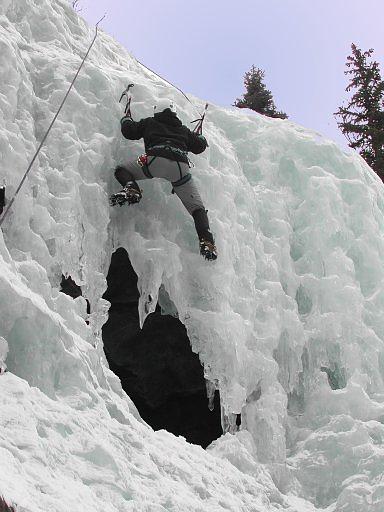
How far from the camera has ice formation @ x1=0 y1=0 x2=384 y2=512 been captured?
449 cm

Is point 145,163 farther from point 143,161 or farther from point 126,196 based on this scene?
point 126,196

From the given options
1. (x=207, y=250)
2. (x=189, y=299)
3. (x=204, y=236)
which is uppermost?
(x=204, y=236)

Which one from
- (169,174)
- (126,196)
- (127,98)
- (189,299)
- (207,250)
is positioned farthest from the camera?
(127,98)

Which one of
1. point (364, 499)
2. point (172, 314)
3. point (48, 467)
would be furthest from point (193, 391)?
point (48, 467)

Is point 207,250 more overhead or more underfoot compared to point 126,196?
more underfoot

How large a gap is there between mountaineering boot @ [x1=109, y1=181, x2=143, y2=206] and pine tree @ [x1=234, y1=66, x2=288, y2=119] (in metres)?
16.3

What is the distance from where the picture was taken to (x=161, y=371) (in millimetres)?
8797

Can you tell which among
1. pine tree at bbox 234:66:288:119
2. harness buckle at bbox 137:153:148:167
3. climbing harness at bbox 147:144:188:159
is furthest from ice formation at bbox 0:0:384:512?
pine tree at bbox 234:66:288:119

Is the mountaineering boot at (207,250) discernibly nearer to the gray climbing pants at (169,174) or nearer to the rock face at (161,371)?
the gray climbing pants at (169,174)

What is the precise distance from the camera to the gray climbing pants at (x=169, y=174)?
7.21 meters

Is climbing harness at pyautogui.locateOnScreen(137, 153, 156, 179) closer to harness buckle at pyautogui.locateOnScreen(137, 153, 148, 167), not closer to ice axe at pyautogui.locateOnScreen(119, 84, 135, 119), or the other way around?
harness buckle at pyautogui.locateOnScreen(137, 153, 148, 167)

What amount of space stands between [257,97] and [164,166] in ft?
54.6

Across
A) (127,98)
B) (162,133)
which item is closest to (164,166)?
(162,133)

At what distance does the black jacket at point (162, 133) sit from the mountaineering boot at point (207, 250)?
3.15 feet
